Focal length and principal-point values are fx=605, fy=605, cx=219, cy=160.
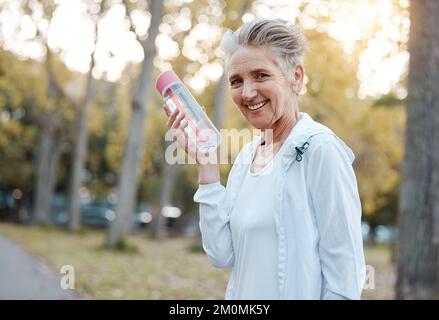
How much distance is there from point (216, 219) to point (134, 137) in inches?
520

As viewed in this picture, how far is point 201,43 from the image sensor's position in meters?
19.4

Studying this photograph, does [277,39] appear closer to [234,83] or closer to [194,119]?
[234,83]

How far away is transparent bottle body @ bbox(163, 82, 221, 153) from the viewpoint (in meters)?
2.05

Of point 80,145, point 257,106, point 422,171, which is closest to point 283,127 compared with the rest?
point 257,106

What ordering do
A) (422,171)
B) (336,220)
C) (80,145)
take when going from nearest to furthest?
1. (336,220)
2. (422,171)
3. (80,145)

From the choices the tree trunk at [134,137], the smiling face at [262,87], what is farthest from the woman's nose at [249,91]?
the tree trunk at [134,137]

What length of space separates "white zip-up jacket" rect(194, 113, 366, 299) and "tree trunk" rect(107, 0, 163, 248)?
509 inches

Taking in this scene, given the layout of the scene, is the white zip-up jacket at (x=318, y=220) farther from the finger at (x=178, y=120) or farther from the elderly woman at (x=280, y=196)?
the finger at (x=178, y=120)

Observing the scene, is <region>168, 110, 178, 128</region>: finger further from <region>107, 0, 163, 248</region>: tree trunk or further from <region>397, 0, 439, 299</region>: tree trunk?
<region>107, 0, 163, 248</region>: tree trunk

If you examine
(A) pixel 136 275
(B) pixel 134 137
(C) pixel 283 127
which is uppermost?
(B) pixel 134 137

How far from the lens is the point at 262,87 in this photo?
6.69ft

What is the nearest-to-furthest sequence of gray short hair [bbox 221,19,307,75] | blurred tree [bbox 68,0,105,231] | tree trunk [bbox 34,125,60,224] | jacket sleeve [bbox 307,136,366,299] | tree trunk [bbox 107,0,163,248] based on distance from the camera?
jacket sleeve [bbox 307,136,366,299] → gray short hair [bbox 221,19,307,75] → tree trunk [bbox 107,0,163,248] → blurred tree [bbox 68,0,105,231] → tree trunk [bbox 34,125,60,224]

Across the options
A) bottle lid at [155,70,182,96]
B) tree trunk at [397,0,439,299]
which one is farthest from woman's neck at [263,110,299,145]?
tree trunk at [397,0,439,299]
